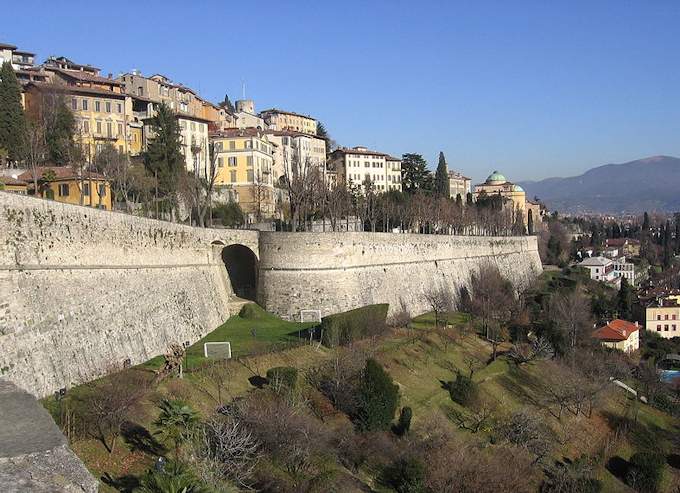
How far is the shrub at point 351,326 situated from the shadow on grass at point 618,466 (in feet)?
40.8

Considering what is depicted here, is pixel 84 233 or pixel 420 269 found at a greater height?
pixel 84 233

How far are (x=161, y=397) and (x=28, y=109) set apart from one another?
42947 millimetres

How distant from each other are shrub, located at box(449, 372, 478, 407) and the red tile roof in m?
24.3

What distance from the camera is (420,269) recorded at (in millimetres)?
51281

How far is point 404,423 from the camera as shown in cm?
2647

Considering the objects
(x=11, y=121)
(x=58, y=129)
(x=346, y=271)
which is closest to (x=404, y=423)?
(x=346, y=271)

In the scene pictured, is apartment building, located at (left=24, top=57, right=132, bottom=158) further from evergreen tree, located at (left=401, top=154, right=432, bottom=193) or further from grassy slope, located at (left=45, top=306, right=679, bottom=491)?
evergreen tree, located at (left=401, top=154, right=432, bottom=193)

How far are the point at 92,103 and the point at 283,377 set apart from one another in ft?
147

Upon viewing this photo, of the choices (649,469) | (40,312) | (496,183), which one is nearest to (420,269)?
(649,469)

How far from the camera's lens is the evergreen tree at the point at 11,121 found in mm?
45781

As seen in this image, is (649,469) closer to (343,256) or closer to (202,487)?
(343,256)

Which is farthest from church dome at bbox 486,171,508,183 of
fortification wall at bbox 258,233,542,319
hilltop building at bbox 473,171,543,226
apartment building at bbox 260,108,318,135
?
fortification wall at bbox 258,233,542,319

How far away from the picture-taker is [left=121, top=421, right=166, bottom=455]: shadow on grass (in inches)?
703

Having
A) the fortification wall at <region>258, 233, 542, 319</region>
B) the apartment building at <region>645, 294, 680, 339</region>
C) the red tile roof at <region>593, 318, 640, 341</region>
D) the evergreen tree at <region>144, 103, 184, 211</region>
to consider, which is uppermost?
the evergreen tree at <region>144, 103, 184, 211</region>
